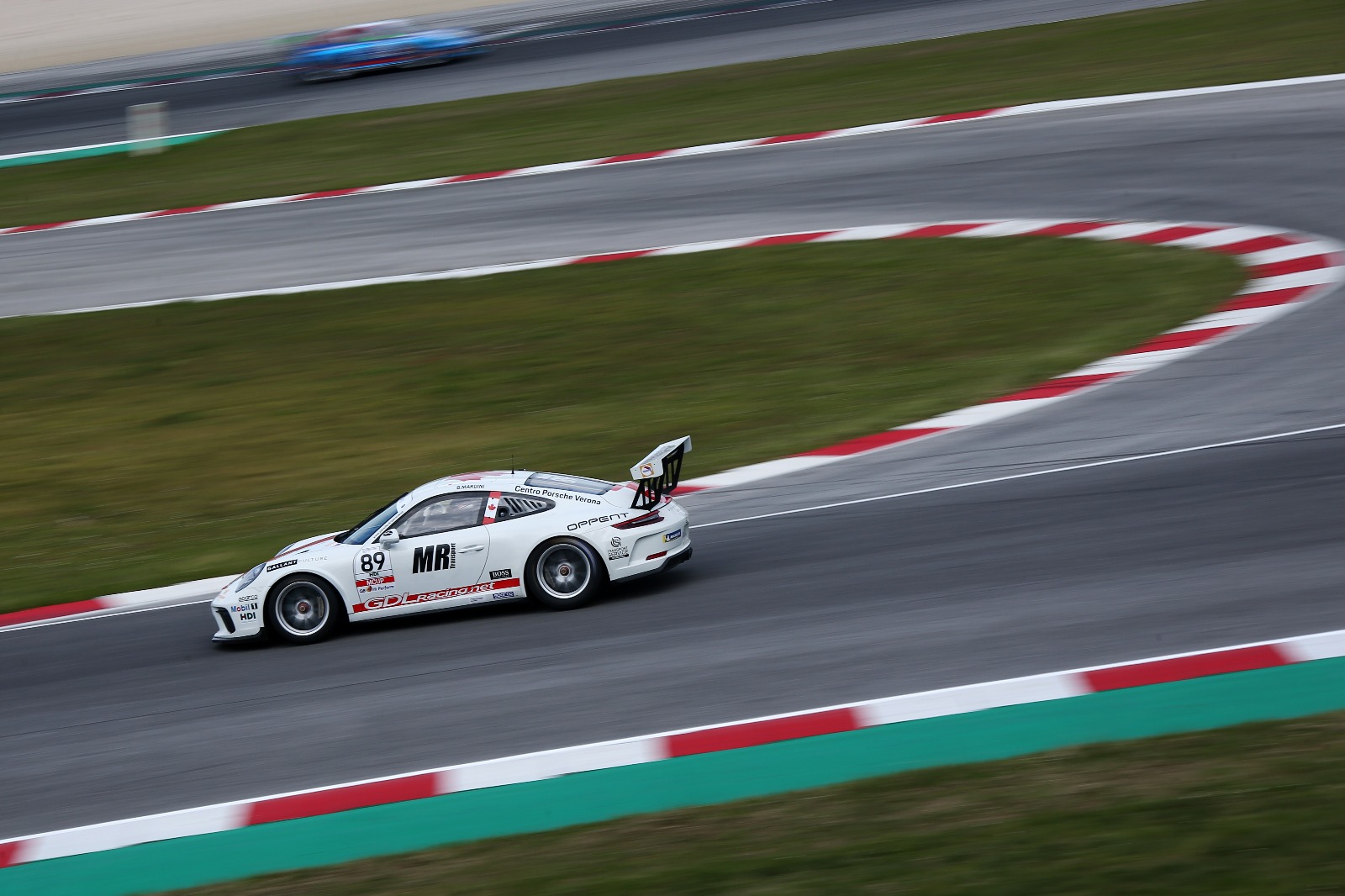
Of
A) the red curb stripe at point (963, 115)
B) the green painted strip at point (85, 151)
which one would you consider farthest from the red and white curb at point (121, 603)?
the green painted strip at point (85, 151)

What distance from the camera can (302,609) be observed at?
9562 millimetres

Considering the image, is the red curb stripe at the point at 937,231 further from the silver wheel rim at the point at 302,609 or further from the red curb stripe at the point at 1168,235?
the silver wheel rim at the point at 302,609

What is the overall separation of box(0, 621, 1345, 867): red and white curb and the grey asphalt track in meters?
23.3

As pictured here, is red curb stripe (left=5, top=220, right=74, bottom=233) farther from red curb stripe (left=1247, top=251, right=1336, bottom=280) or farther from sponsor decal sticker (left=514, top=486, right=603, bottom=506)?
red curb stripe (left=1247, top=251, right=1336, bottom=280)

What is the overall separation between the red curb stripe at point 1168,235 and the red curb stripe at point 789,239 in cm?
377

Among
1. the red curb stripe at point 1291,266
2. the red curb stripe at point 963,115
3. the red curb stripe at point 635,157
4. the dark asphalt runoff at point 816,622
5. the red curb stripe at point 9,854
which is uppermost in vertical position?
the red curb stripe at point 635,157

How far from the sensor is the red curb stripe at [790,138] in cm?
2298

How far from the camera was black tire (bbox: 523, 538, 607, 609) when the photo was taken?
927 cm

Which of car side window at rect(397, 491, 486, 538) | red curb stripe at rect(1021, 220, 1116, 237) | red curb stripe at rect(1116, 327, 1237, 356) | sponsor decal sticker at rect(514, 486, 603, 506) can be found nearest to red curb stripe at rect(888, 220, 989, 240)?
red curb stripe at rect(1021, 220, 1116, 237)

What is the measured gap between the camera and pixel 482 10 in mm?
42875

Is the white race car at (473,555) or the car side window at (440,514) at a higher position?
the car side window at (440,514)

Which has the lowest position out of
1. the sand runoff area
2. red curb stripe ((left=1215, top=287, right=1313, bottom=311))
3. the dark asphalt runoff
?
the dark asphalt runoff

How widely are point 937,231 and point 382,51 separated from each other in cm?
1960

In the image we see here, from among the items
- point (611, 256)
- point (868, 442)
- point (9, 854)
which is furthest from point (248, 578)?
point (611, 256)
